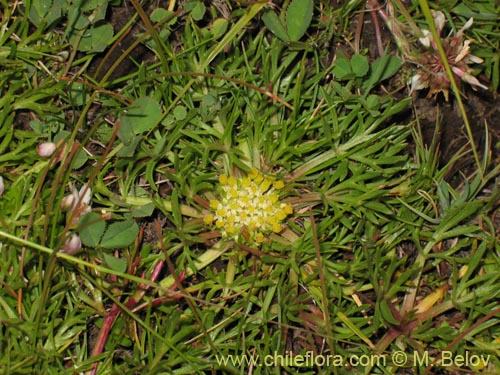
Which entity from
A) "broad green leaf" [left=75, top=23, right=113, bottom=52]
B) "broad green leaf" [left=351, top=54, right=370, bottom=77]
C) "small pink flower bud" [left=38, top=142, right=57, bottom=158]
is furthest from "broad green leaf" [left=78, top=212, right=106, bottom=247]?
"broad green leaf" [left=351, top=54, right=370, bottom=77]

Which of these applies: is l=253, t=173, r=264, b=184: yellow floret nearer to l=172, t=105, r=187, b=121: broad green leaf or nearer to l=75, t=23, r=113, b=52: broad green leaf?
l=172, t=105, r=187, b=121: broad green leaf

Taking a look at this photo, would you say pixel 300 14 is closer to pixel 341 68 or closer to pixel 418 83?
pixel 341 68

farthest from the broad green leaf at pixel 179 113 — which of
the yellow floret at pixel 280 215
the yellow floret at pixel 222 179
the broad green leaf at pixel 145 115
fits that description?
the yellow floret at pixel 280 215

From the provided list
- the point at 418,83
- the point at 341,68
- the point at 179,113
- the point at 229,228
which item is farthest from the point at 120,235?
the point at 418,83

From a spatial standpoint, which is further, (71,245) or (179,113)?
(179,113)

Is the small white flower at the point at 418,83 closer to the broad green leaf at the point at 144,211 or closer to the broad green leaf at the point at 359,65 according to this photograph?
the broad green leaf at the point at 359,65

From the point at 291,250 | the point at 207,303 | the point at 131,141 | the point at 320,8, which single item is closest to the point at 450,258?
the point at 291,250

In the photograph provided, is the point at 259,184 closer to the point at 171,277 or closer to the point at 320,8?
the point at 171,277
